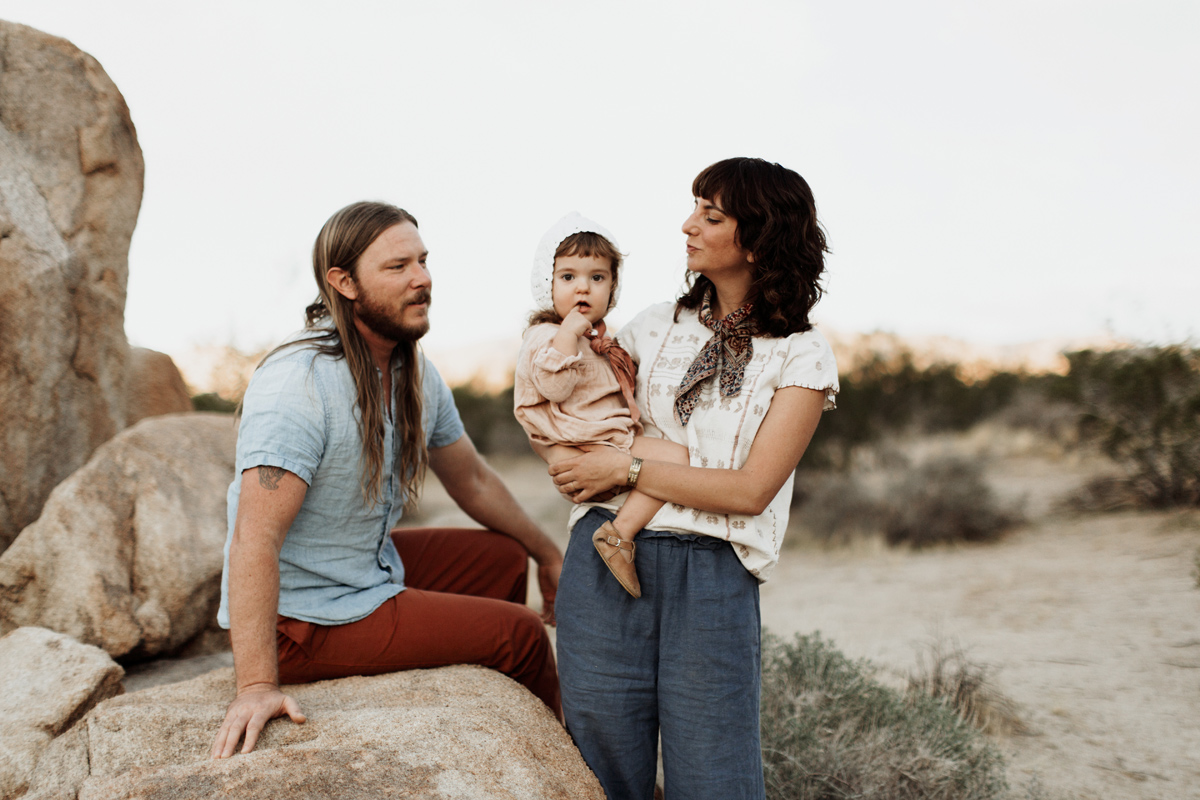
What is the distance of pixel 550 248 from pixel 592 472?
693 mm

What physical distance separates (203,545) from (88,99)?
7.30 ft

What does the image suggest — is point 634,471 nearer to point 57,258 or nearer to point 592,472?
point 592,472

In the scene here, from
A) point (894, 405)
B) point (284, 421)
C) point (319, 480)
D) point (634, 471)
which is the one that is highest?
point (284, 421)

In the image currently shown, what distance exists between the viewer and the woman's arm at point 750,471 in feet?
7.04

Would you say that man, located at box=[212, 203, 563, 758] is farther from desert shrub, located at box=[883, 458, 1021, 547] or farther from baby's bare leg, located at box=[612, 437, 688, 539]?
desert shrub, located at box=[883, 458, 1021, 547]

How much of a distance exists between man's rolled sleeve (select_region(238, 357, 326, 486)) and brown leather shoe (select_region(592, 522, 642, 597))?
0.93m

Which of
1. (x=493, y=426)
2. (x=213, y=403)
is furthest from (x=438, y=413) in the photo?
(x=493, y=426)

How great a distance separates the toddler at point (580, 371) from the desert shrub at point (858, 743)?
1.55m

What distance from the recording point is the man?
2391 mm

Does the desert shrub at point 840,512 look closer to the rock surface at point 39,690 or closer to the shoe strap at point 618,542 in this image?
the shoe strap at point 618,542

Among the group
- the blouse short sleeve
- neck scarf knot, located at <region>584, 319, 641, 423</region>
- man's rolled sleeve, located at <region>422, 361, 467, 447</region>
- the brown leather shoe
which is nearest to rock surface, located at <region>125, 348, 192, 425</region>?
man's rolled sleeve, located at <region>422, 361, 467, 447</region>

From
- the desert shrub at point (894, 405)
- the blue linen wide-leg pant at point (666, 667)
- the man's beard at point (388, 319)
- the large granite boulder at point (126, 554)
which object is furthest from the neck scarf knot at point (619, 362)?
the desert shrub at point (894, 405)

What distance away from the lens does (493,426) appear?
18234 millimetres

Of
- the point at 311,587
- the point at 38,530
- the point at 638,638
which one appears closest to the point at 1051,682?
the point at 638,638
